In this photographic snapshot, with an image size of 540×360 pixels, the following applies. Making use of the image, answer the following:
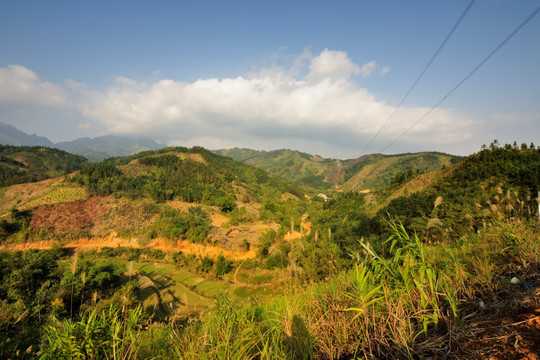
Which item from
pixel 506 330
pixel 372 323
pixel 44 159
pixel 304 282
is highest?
pixel 44 159

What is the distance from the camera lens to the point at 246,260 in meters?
29.9

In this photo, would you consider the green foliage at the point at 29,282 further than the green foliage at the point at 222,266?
No

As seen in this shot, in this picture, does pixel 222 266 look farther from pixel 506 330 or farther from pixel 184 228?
pixel 506 330

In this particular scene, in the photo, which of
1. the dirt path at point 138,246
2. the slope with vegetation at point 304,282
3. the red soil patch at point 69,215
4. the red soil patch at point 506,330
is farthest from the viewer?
the red soil patch at point 69,215

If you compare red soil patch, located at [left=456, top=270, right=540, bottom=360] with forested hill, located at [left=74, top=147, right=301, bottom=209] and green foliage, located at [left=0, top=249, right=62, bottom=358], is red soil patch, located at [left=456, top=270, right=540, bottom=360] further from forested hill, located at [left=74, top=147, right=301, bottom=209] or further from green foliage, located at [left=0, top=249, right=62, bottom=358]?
forested hill, located at [left=74, top=147, right=301, bottom=209]

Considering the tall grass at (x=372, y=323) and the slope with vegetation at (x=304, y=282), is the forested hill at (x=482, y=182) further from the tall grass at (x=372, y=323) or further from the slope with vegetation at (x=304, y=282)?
the tall grass at (x=372, y=323)

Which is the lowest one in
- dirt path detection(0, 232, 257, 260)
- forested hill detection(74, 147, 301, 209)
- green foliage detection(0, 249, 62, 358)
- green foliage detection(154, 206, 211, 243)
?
dirt path detection(0, 232, 257, 260)

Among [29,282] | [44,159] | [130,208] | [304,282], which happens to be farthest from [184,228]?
[44,159]

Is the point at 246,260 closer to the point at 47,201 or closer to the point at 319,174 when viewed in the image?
the point at 47,201

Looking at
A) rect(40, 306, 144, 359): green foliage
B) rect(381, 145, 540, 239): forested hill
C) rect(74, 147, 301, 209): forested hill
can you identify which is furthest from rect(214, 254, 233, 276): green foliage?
rect(40, 306, 144, 359): green foliage

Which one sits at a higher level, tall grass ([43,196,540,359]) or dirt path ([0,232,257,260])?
tall grass ([43,196,540,359])

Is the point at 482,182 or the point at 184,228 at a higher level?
the point at 482,182

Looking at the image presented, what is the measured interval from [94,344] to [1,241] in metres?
54.0

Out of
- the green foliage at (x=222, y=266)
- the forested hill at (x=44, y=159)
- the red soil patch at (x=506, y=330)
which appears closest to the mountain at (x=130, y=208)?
the green foliage at (x=222, y=266)
